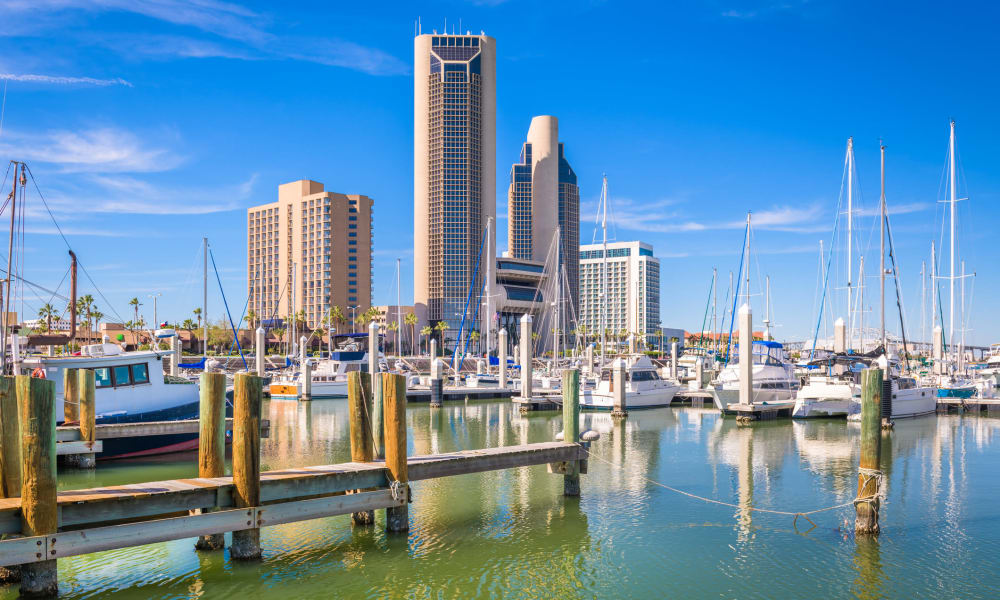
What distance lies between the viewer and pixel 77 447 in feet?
73.7

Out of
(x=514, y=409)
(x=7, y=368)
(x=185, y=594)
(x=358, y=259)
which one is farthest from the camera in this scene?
(x=358, y=259)

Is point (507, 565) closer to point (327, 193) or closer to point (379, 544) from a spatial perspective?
point (379, 544)

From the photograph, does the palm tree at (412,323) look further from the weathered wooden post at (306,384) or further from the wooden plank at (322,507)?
the wooden plank at (322,507)

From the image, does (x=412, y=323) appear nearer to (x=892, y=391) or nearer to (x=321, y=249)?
(x=321, y=249)

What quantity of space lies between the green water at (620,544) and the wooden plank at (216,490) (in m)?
1.53

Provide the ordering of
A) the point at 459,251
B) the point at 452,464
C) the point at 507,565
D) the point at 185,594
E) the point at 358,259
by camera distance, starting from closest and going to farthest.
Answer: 1. the point at 185,594
2. the point at 507,565
3. the point at 452,464
4. the point at 459,251
5. the point at 358,259

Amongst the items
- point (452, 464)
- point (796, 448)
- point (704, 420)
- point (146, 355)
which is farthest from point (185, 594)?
point (704, 420)

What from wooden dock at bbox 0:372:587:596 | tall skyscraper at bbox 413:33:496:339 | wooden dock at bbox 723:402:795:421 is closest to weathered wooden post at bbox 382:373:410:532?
wooden dock at bbox 0:372:587:596

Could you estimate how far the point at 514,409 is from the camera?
53.1 m

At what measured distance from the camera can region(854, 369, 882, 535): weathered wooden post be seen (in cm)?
1625

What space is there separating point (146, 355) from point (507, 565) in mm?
18700

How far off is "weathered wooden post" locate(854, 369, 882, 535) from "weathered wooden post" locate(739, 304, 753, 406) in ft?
81.9

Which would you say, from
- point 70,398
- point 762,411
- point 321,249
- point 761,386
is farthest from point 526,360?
point 321,249

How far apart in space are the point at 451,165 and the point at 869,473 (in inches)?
6063
